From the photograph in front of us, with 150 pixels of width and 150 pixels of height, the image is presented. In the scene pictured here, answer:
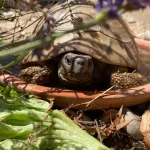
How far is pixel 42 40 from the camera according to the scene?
568mm

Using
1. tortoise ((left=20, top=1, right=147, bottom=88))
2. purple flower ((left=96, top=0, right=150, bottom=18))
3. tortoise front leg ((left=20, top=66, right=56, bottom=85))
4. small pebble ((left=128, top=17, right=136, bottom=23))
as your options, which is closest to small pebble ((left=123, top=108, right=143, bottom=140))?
tortoise ((left=20, top=1, right=147, bottom=88))

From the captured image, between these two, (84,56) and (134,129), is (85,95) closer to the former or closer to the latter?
(84,56)

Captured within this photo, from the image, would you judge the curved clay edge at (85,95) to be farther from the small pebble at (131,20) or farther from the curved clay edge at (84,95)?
the small pebble at (131,20)

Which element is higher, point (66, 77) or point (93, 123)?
point (66, 77)

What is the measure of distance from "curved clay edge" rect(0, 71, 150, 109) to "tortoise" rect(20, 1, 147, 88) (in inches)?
3.5

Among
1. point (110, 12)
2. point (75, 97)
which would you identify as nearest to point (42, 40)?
point (110, 12)

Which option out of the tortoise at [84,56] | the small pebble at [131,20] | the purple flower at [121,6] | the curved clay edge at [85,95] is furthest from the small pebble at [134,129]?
the small pebble at [131,20]

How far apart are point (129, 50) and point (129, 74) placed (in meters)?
0.12

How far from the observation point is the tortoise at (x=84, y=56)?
1755mm

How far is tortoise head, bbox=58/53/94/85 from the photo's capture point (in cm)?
170

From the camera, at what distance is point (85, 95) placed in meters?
1.71

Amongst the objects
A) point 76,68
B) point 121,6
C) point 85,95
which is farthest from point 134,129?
point 121,6

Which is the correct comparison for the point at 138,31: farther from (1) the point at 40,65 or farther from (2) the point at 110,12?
(2) the point at 110,12

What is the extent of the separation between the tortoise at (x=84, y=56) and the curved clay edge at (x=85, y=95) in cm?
9
